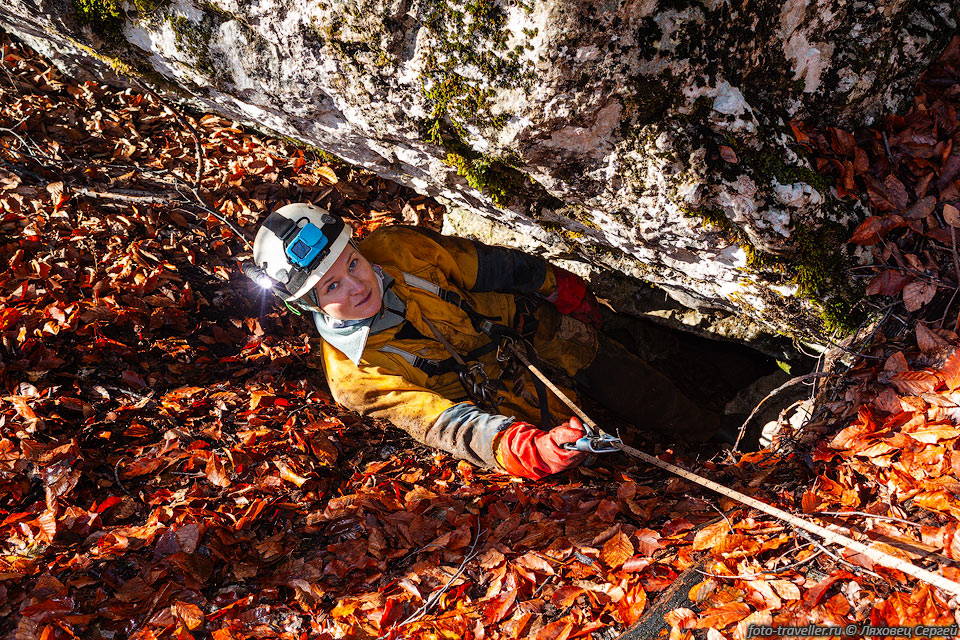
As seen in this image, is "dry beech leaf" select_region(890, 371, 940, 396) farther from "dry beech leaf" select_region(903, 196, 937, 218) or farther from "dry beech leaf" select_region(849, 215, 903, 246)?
"dry beech leaf" select_region(903, 196, 937, 218)

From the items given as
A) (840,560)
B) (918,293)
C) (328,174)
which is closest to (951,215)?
(918,293)

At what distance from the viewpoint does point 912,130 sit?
329 cm

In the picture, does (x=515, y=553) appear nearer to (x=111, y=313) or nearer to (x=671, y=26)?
(x=671, y=26)

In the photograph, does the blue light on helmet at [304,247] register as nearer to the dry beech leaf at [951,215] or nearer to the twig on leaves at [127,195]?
the twig on leaves at [127,195]

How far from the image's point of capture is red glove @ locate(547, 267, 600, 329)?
16.3 feet

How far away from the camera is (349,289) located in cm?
384

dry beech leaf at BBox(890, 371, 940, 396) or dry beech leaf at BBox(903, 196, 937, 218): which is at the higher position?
dry beech leaf at BBox(903, 196, 937, 218)

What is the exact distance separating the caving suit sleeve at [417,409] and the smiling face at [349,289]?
0.41m

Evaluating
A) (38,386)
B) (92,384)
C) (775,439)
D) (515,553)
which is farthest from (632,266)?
(38,386)

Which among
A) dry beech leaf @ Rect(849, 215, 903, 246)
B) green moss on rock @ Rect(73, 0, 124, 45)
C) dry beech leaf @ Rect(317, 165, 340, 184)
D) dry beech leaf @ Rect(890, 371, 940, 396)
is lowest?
dry beech leaf @ Rect(890, 371, 940, 396)

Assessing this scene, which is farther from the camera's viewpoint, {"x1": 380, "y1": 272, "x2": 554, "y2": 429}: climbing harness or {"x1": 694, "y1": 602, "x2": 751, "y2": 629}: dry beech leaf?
{"x1": 380, "y1": 272, "x2": 554, "y2": 429}: climbing harness

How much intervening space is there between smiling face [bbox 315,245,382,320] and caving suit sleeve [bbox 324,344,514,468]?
1.34ft

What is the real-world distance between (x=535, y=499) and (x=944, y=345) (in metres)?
2.56

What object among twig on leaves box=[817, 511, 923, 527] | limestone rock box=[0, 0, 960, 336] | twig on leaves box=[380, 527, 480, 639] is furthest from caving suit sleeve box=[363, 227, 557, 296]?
twig on leaves box=[817, 511, 923, 527]
